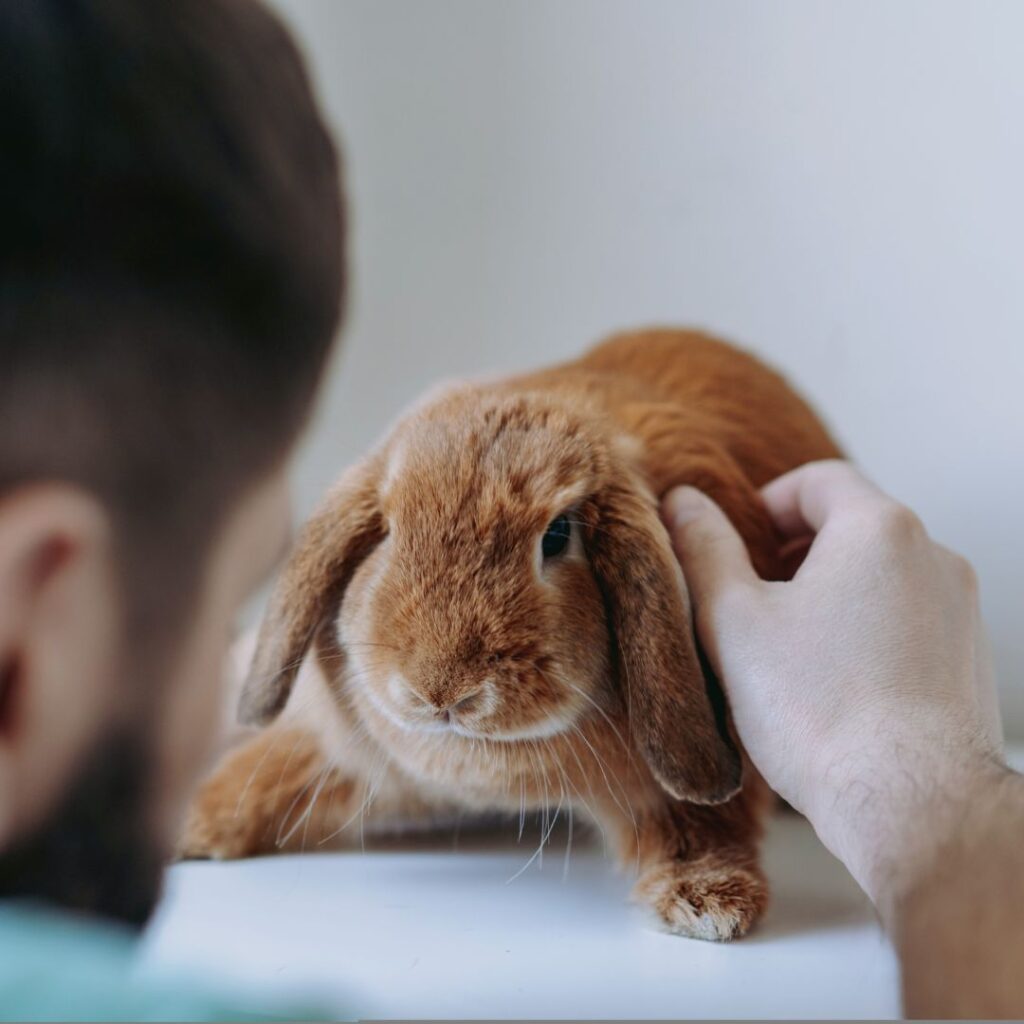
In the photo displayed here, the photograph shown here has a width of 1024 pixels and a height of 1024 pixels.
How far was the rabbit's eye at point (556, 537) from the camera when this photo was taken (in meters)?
0.98

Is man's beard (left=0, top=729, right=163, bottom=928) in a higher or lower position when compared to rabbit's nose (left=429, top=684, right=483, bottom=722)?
higher

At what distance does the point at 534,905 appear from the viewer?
3.33 feet

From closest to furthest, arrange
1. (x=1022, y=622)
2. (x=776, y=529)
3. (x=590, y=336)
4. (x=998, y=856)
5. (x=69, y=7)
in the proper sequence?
(x=69, y=7), (x=998, y=856), (x=776, y=529), (x=1022, y=622), (x=590, y=336)

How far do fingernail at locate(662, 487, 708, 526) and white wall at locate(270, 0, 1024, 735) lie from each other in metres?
0.34

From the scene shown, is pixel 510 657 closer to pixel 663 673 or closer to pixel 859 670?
pixel 663 673

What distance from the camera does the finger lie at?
42.7 inches

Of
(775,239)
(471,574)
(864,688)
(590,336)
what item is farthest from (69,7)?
(590,336)

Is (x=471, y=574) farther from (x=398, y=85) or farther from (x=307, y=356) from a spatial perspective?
(x=398, y=85)

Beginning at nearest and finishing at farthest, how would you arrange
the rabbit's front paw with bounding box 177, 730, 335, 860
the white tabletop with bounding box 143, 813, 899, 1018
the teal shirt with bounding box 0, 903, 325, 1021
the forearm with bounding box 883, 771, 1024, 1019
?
the teal shirt with bounding box 0, 903, 325, 1021 < the forearm with bounding box 883, 771, 1024, 1019 < the white tabletop with bounding box 143, 813, 899, 1018 < the rabbit's front paw with bounding box 177, 730, 335, 860

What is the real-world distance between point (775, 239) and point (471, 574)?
77 centimetres

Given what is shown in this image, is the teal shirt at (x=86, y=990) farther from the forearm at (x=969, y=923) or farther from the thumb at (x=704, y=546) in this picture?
the thumb at (x=704, y=546)

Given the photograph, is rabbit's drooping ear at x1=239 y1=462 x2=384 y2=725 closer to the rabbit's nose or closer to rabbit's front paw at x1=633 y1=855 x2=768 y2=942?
the rabbit's nose

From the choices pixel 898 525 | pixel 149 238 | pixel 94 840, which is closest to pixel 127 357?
pixel 149 238

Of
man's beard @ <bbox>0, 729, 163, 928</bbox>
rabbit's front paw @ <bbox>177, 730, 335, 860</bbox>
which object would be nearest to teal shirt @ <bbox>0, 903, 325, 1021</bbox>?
man's beard @ <bbox>0, 729, 163, 928</bbox>
